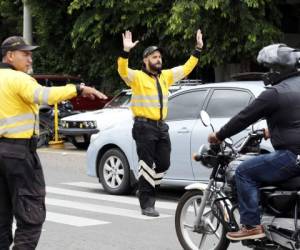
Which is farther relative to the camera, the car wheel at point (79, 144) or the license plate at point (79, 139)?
the car wheel at point (79, 144)

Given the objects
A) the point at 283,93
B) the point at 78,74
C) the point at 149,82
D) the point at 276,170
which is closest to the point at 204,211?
the point at 276,170

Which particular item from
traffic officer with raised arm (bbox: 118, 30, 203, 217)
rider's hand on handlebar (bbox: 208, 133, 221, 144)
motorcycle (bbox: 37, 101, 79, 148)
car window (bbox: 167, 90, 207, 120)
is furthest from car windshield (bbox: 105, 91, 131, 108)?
rider's hand on handlebar (bbox: 208, 133, 221, 144)

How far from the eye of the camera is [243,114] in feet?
20.5

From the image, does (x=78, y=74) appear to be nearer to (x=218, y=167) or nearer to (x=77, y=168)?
(x=77, y=168)

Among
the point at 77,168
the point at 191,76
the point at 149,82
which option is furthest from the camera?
the point at 191,76

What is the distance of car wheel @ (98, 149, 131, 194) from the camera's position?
11000 millimetres

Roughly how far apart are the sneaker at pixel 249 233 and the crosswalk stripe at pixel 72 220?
278 cm

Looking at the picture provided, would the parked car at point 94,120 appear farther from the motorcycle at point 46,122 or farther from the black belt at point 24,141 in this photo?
the black belt at point 24,141

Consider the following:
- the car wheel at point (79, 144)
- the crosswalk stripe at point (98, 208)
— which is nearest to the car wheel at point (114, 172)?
the crosswalk stripe at point (98, 208)

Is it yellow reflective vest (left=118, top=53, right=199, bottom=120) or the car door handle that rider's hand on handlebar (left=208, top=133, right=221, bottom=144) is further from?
the car door handle

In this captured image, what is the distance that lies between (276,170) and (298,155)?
0.68 ft

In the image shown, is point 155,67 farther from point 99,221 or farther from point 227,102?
point 99,221

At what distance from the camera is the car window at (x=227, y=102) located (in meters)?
9.89

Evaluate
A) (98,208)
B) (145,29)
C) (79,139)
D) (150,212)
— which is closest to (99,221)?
(150,212)
